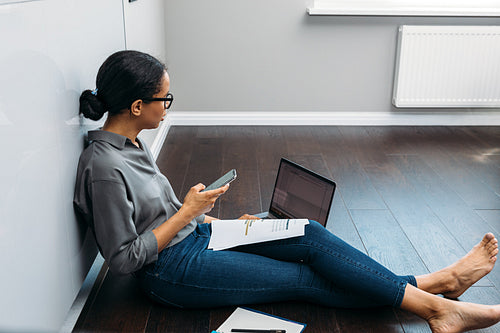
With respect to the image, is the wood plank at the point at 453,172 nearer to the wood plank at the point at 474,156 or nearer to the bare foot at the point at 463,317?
the wood plank at the point at 474,156

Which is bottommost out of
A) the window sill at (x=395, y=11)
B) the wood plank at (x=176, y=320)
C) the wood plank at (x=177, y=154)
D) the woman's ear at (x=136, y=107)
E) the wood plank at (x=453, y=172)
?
the wood plank at (x=177, y=154)

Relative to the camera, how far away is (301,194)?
209cm

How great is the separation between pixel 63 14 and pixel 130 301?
100 centimetres

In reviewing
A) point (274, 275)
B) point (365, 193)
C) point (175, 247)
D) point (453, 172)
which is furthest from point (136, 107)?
point (453, 172)

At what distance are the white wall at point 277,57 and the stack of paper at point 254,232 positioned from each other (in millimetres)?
2419

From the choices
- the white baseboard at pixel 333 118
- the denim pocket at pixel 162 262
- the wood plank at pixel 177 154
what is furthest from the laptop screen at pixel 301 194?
the white baseboard at pixel 333 118

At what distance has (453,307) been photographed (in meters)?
1.71

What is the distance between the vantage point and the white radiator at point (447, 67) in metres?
3.95

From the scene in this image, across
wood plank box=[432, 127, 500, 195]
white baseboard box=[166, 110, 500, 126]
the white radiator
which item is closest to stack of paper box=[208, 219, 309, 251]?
wood plank box=[432, 127, 500, 195]

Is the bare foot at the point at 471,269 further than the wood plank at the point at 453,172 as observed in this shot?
No

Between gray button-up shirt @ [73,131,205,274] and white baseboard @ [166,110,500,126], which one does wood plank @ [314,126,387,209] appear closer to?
white baseboard @ [166,110,500,126]

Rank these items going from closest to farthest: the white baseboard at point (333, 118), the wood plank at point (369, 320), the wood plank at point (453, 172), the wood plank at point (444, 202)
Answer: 1. the wood plank at point (369, 320)
2. the wood plank at point (444, 202)
3. the wood plank at point (453, 172)
4. the white baseboard at point (333, 118)

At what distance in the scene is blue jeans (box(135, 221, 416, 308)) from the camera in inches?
68.6

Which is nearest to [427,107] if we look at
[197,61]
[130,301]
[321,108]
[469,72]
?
[469,72]
